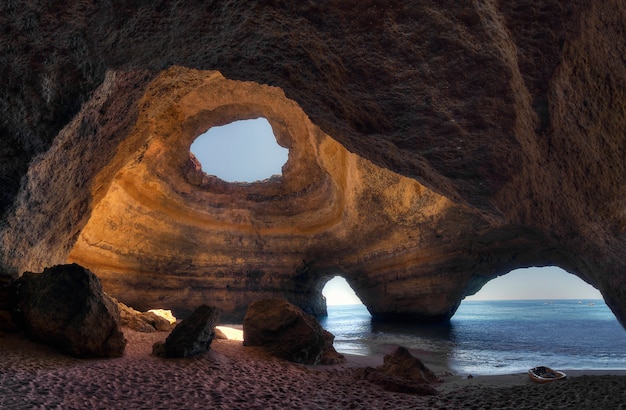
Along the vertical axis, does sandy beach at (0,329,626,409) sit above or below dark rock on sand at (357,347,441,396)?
above

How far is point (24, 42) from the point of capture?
8.05 feet

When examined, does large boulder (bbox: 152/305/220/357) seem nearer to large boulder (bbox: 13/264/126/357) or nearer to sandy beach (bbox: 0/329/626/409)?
sandy beach (bbox: 0/329/626/409)

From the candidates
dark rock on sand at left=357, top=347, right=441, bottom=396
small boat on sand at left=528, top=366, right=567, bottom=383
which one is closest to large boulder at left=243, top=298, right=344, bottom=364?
dark rock on sand at left=357, top=347, right=441, bottom=396

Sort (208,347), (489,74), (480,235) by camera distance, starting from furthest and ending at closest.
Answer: (480,235)
(208,347)
(489,74)

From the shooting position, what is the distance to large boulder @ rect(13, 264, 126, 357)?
3412 millimetres

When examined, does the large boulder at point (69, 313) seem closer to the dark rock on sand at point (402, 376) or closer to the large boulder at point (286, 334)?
the large boulder at point (286, 334)

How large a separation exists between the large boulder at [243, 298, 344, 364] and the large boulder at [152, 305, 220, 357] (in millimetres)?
989

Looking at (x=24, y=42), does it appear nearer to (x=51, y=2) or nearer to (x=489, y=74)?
(x=51, y=2)

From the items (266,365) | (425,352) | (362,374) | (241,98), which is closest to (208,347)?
(266,365)

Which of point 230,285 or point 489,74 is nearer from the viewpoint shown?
point 489,74

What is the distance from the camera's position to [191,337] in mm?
3951

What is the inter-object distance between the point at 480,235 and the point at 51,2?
10036 mm

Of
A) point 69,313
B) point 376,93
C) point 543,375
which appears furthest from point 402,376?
point 69,313

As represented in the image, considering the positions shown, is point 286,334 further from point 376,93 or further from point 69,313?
point 376,93
